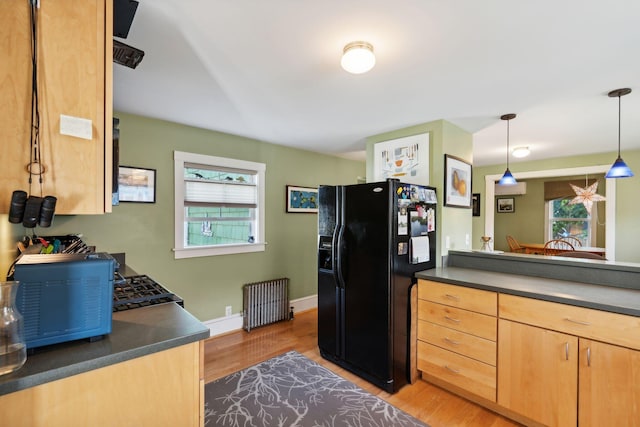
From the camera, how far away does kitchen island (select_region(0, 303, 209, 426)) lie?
2.67ft

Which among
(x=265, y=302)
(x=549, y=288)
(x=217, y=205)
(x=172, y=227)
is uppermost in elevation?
(x=217, y=205)

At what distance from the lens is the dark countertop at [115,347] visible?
0.80 metres

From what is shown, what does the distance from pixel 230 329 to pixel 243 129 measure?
225cm

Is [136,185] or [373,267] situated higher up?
[136,185]

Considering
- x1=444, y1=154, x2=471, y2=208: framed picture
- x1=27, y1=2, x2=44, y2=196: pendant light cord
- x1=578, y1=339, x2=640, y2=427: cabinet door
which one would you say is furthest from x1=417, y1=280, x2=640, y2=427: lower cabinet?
x1=27, y1=2, x2=44, y2=196: pendant light cord

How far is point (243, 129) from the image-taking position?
3.23 m

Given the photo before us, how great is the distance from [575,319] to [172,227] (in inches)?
129

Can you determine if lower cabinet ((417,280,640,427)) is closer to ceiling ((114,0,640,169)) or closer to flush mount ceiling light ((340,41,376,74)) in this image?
ceiling ((114,0,640,169))

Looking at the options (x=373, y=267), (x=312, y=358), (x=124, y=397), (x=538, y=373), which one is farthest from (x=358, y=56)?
(x=312, y=358)

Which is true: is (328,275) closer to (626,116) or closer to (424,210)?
(424,210)

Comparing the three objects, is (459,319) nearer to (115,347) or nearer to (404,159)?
(404,159)

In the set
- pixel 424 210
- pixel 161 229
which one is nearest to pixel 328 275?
pixel 424 210

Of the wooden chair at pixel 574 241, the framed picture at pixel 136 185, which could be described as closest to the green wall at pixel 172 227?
the framed picture at pixel 136 185

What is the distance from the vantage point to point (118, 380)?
93 cm
